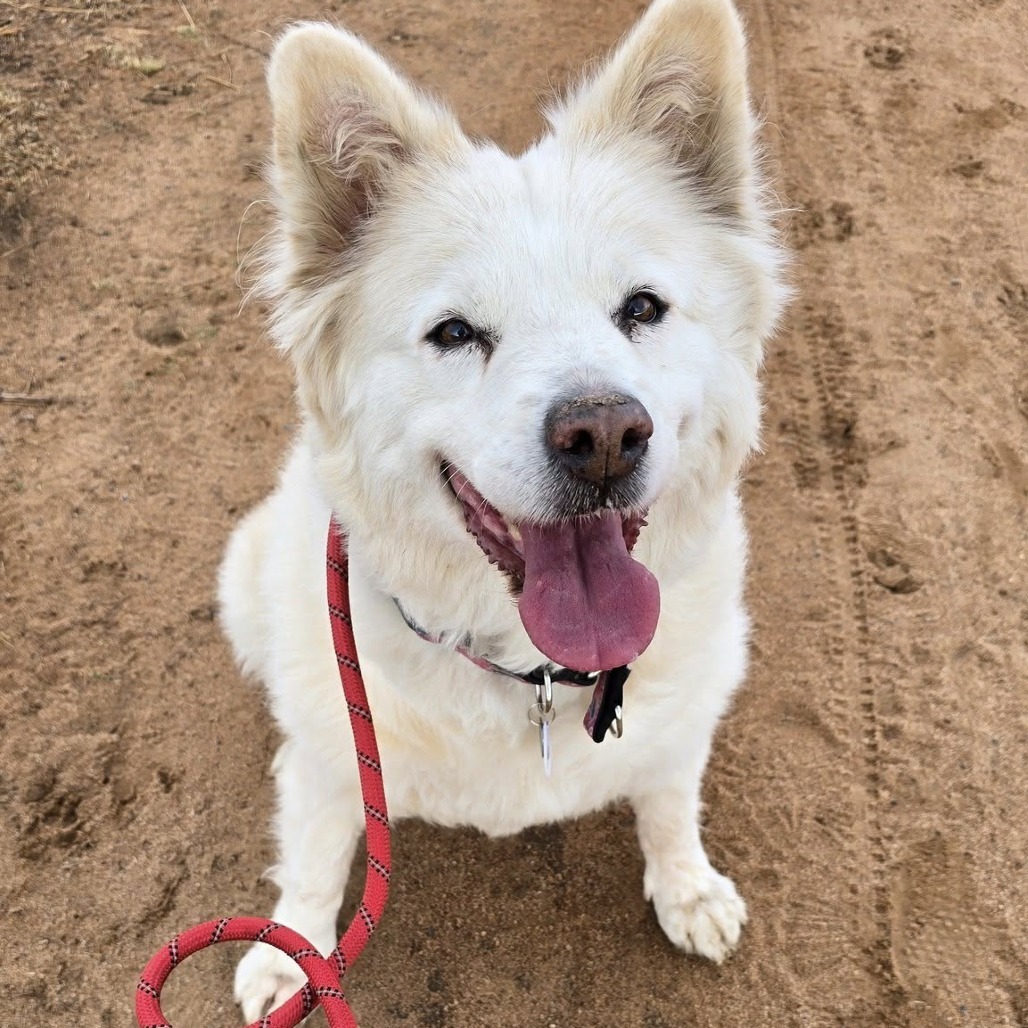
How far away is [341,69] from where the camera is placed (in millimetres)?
1960

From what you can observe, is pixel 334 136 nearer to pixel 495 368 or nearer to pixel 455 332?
pixel 455 332

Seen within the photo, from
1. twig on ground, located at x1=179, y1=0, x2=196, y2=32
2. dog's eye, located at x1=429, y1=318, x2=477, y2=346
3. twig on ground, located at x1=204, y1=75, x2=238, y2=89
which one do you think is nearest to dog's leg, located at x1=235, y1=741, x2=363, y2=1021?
dog's eye, located at x1=429, y1=318, x2=477, y2=346

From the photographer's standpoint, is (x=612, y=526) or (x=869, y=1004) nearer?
(x=612, y=526)

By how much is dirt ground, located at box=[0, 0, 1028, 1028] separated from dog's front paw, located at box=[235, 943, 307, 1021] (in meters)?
0.09

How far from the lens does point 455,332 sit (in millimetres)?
2023

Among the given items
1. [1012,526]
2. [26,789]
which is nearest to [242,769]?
[26,789]

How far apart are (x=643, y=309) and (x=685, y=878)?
68.6 inches

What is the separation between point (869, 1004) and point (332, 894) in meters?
1.55

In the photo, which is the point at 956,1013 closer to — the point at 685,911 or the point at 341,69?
the point at 685,911

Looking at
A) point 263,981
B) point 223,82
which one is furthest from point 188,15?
point 263,981

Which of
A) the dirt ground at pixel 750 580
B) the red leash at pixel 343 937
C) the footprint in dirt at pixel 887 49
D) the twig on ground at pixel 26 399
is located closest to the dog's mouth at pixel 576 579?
the red leash at pixel 343 937

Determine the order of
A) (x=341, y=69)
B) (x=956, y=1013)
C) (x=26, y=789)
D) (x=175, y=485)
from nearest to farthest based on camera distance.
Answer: (x=341, y=69) → (x=956, y=1013) → (x=26, y=789) → (x=175, y=485)

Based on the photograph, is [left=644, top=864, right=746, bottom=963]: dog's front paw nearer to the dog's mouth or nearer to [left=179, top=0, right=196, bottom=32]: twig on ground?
the dog's mouth

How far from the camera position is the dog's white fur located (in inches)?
76.8
